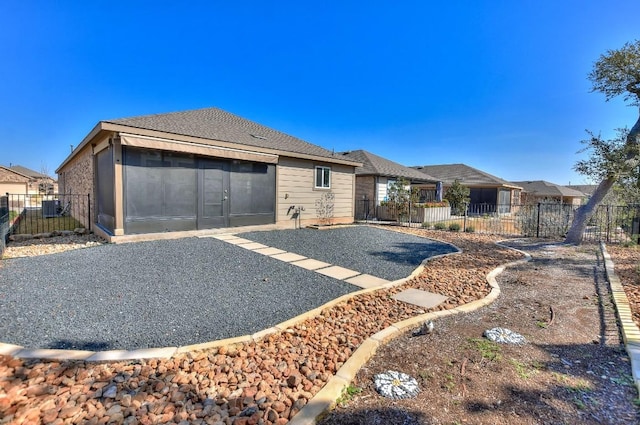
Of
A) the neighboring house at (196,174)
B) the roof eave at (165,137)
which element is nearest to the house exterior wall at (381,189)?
the neighboring house at (196,174)

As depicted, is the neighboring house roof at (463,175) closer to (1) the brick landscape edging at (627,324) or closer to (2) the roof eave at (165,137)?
(2) the roof eave at (165,137)

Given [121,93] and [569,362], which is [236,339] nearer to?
[569,362]

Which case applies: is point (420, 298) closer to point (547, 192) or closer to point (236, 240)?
point (236, 240)

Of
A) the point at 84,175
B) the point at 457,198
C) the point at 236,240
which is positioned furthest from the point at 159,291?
the point at 457,198

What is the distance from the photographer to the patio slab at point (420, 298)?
388 cm

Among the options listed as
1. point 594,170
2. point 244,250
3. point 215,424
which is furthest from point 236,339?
point 594,170

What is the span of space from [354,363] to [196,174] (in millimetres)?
7267

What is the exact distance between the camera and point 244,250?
21.6 ft

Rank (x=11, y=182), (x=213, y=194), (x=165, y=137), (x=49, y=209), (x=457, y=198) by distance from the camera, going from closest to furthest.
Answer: (x=165, y=137) → (x=213, y=194) → (x=49, y=209) → (x=457, y=198) → (x=11, y=182)

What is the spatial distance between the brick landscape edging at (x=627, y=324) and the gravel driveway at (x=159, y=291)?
2822mm

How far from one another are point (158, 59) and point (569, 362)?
16808 millimetres

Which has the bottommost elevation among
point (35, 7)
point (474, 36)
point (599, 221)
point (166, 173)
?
point (599, 221)

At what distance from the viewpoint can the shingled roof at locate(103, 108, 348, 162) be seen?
25.1 feet

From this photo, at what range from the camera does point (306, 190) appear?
1108 centimetres
